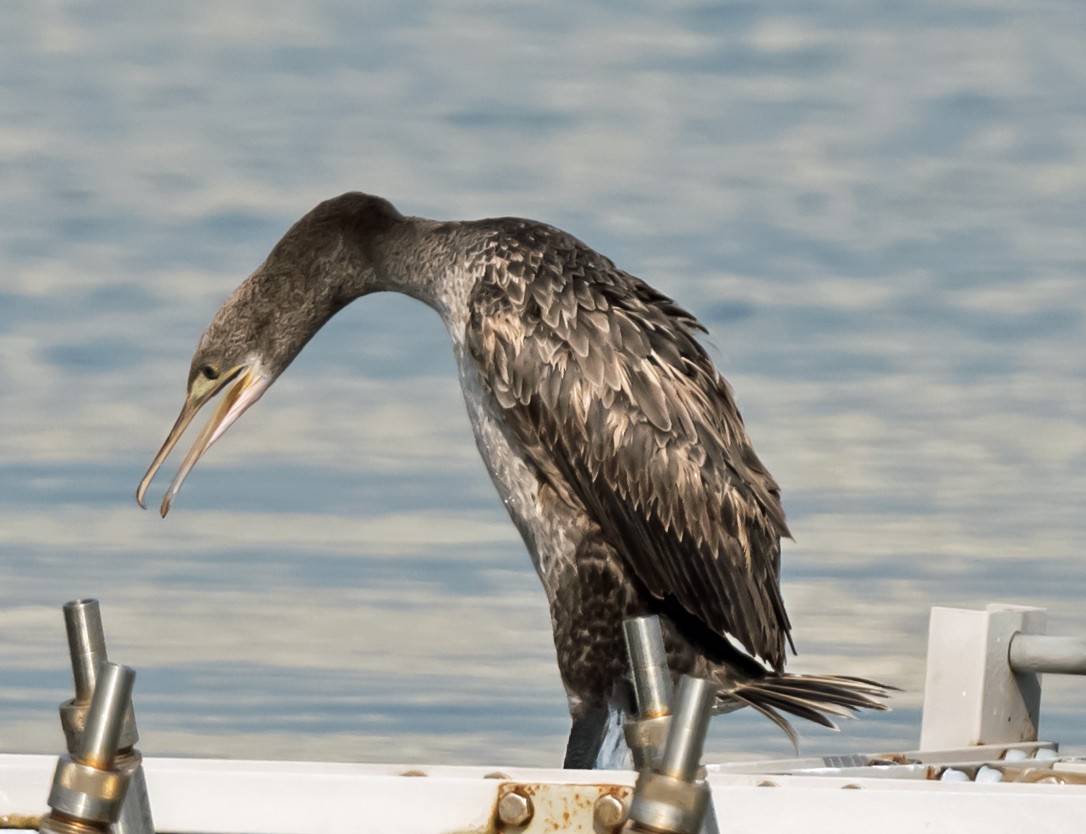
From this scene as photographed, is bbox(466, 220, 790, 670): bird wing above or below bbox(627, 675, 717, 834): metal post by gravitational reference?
above

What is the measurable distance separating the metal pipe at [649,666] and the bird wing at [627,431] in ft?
11.1

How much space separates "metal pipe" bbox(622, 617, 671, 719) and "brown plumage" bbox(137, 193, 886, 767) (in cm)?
339

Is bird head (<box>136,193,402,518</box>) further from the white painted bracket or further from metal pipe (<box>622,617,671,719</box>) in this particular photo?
metal pipe (<box>622,617,671,719</box>)

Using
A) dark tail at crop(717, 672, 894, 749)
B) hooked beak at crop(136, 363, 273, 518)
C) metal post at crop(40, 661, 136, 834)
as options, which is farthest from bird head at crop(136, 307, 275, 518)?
metal post at crop(40, 661, 136, 834)

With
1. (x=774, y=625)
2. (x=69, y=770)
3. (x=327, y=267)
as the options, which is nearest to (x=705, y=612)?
(x=774, y=625)

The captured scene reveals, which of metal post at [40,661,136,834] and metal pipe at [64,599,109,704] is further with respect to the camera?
metal pipe at [64,599,109,704]

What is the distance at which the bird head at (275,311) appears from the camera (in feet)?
21.2

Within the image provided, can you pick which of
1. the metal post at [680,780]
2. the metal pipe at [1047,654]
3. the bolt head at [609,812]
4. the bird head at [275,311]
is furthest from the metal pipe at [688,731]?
the bird head at [275,311]

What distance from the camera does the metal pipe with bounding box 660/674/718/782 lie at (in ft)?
5.23

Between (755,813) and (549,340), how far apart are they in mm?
2962

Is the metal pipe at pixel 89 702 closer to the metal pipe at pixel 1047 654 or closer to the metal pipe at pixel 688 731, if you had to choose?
the metal pipe at pixel 688 731

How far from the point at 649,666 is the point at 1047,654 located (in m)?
3.67

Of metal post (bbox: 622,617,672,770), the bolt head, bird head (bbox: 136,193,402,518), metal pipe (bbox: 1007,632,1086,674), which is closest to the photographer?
metal post (bbox: 622,617,672,770)

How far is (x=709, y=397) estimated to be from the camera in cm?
547
